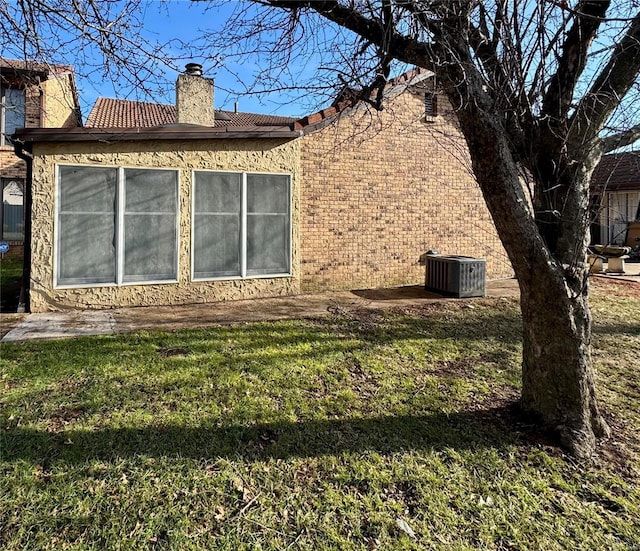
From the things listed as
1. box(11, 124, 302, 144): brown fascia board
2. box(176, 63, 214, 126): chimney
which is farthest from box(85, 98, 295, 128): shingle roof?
box(11, 124, 302, 144): brown fascia board

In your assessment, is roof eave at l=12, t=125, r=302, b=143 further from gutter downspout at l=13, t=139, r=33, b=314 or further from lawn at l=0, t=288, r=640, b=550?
lawn at l=0, t=288, r=640, b=550

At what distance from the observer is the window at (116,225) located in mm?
7883

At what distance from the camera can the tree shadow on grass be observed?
3.29 meters

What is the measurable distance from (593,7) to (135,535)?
516cm

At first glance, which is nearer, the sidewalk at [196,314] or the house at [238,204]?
the sidewalk at [196,314]

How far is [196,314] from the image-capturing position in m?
7.79

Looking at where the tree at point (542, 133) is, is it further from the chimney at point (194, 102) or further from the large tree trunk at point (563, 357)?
the chimney at point (194, 102)

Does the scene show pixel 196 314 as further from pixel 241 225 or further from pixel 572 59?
pixel 572 59

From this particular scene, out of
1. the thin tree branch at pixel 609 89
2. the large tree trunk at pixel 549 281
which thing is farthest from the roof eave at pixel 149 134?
the thin tree branch at pixel 609 89

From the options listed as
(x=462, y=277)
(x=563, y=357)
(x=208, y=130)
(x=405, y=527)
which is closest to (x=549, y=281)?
(x=563, y=357)

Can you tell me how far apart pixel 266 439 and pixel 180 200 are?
632cm

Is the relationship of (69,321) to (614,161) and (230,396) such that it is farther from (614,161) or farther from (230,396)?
(614,161)

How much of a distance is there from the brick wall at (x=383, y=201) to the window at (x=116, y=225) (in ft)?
10.0

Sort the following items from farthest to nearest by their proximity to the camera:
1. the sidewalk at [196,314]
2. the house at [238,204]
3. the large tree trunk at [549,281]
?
the house at [238,204] → the sidewalk at [196,314] → the large tree trunk at [549,281]
